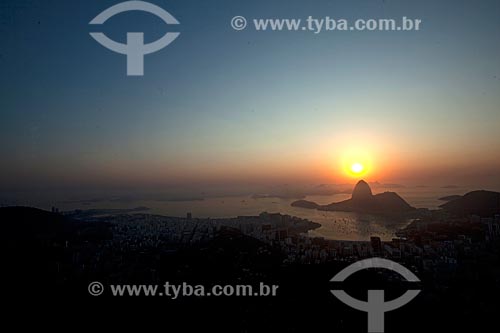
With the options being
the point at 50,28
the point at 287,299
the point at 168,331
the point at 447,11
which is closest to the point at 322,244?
the point at 287,299

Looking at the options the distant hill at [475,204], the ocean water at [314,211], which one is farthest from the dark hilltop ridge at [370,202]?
the distant hill at [475,204]

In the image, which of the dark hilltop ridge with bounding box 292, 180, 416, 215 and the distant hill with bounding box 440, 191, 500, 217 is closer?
the distant hill with bounding box 440, 191, 500, 217

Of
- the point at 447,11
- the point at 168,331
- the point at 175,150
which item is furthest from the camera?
the point at 175,150

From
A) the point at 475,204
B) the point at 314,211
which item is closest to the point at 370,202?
the point at 314,211

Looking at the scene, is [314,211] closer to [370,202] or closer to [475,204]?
[370,202]

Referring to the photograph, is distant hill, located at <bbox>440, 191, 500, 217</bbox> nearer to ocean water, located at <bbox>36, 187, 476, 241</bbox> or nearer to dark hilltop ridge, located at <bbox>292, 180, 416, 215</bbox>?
ocean water, located at <bbox>36, 187, 476, 241</bbox>

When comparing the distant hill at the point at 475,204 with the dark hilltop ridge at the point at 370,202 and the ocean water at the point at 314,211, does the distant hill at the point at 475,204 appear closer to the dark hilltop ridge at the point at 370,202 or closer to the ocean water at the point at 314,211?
the ocean water at the point at 314,211

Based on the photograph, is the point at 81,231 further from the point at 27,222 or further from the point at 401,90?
the point at 401,90

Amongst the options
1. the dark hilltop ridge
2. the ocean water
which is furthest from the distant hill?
the dark hilltop ridge
